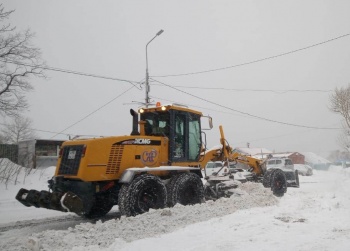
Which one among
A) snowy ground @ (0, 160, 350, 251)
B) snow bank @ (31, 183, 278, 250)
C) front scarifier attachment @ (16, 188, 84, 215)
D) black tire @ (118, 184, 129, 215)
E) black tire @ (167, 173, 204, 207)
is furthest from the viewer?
black tire @ (167, 173, 204, 207)

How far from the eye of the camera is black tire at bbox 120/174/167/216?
6.77m

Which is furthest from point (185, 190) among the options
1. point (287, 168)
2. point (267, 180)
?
point (287, 168)

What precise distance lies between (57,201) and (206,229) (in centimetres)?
304

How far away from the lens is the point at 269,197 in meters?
8.99

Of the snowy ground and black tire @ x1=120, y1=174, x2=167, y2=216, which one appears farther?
black tire @ x1=120, y1=174, x2=167, y2=216

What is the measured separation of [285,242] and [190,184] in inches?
143

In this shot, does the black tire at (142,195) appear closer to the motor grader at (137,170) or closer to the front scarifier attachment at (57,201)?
the motor grader at (137,170)

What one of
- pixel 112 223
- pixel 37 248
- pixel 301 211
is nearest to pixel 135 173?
pixel 112 223

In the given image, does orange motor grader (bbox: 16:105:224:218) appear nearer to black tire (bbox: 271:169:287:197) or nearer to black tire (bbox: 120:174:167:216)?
black tire (bbox: 120:174:167:216)

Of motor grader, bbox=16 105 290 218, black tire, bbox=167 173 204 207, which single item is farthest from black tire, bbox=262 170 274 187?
black tire, bbox=167 173 204 207

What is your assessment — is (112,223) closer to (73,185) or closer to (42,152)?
(73,185)

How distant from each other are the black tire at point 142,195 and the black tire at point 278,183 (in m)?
4.95

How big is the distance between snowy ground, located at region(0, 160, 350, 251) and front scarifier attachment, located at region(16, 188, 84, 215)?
41 cm

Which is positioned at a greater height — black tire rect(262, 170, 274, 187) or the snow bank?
black tire rect(262, 170, 274, 187)
